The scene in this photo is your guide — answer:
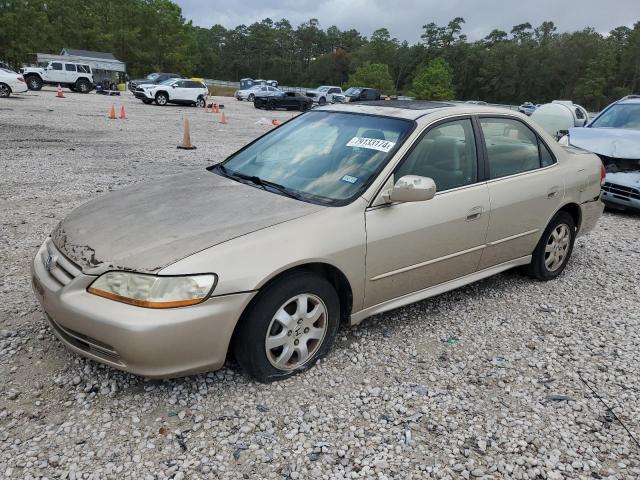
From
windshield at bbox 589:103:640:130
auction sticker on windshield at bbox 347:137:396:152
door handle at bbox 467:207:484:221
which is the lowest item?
door handle at bbox 467:207:484:221

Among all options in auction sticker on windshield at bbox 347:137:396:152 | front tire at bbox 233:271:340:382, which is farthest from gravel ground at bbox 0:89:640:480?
auction sticker on windshield at bbox 347:137:396:152

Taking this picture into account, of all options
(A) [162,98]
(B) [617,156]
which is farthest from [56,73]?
(B) [617,156]

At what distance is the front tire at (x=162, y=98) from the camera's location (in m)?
28.5

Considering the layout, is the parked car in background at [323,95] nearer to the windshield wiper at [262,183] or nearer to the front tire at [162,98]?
the front tire at [162,98]

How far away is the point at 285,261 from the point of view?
8.60ft

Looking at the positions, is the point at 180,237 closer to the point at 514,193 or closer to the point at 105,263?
the point at 105,263

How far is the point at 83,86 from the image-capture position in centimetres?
3416

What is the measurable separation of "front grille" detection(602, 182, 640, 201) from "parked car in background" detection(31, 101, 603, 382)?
3.45 meters

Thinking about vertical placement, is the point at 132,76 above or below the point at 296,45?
below

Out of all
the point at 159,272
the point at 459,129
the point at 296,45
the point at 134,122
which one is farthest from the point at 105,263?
the point at 296,45

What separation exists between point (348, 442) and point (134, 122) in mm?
17036

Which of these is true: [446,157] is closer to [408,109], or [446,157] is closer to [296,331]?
[408,109]

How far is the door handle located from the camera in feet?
11.6

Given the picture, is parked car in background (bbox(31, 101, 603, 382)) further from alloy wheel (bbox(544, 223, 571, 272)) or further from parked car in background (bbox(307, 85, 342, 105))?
parked car in background (bbox(307, 85, 342, 105))
